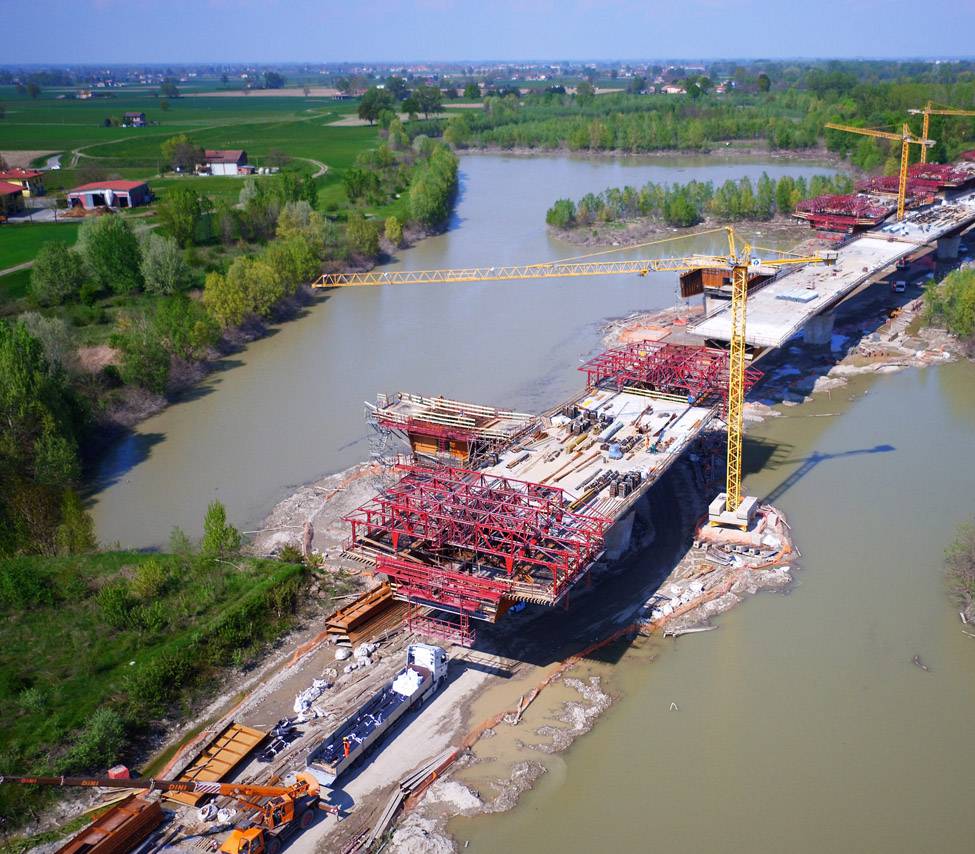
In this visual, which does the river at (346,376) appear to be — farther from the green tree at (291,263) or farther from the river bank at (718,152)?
the river bank at (718,152)

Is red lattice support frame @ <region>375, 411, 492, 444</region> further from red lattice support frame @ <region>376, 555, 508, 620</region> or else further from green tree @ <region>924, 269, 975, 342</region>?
green tree @ <region>924, 269, 975, 342</region>

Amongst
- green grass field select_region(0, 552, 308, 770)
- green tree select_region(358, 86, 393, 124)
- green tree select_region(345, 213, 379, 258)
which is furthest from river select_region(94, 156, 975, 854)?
green tree select_region(358, 86, 393, 124)

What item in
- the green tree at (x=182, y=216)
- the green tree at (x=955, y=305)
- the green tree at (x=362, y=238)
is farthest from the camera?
the green tree at (x=182, y=216)

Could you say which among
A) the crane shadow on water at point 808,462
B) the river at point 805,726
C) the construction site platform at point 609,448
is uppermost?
the construction site platform at point 609,448

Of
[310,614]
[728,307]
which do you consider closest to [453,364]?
[728,307]

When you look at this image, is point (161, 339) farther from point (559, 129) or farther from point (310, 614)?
point (559, 129)

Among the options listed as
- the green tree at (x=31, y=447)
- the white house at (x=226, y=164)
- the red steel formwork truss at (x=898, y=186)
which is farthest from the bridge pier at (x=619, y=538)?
the white house at (x=226, y=164)

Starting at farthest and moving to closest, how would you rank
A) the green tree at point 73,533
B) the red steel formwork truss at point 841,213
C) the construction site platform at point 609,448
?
the red steel formwork truss at point 841,213
the green tree at point 73,533
the construction site platform at point 609,448
